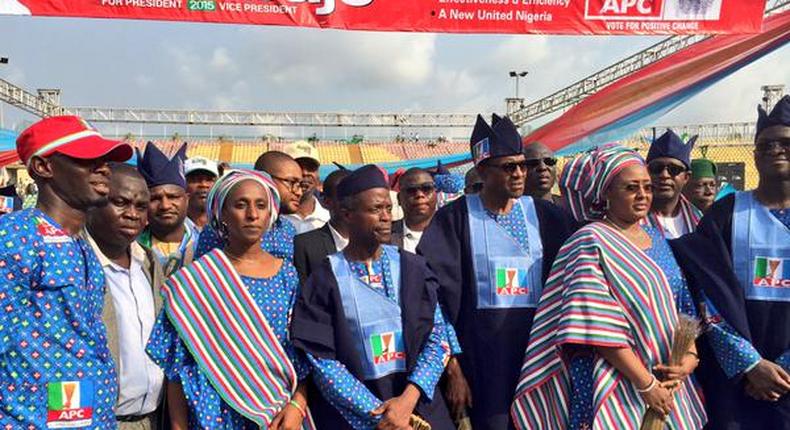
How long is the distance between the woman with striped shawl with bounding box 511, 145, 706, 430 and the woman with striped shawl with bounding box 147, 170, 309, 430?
1.14 meters

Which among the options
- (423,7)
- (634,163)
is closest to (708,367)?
(634,163)

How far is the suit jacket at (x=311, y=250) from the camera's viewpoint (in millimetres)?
3453

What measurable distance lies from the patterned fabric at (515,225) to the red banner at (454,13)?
3320 millimetres

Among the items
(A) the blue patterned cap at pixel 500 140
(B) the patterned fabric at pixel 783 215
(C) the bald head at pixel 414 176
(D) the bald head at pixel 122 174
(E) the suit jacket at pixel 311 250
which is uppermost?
(A) the blue patterned cap at pixel 500 140

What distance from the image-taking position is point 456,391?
3.01 meters

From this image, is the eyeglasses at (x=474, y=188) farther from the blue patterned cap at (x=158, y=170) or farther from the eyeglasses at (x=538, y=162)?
the blue patterned cap at (x=158, y=170)

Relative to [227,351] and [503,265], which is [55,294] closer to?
[227,351]

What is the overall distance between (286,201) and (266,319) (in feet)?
5.54

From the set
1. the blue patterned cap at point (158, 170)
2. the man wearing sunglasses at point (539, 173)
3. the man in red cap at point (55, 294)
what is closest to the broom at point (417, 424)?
the man in red cap at point (55, 294)

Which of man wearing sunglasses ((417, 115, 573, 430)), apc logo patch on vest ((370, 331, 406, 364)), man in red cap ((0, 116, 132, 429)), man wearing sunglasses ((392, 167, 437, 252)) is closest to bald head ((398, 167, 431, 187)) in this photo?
man wearing sunglasses ((392, 167, 437, 252))

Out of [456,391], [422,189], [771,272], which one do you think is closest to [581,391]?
[456,391]

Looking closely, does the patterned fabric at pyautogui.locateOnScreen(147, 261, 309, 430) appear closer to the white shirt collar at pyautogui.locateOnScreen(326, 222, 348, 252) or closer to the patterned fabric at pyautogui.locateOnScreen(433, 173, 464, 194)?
the white shirt collar at pyautogui.locateOnScreen(326, 222, 348, 252)

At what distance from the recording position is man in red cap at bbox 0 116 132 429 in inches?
77.9

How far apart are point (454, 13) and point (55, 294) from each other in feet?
16.1
